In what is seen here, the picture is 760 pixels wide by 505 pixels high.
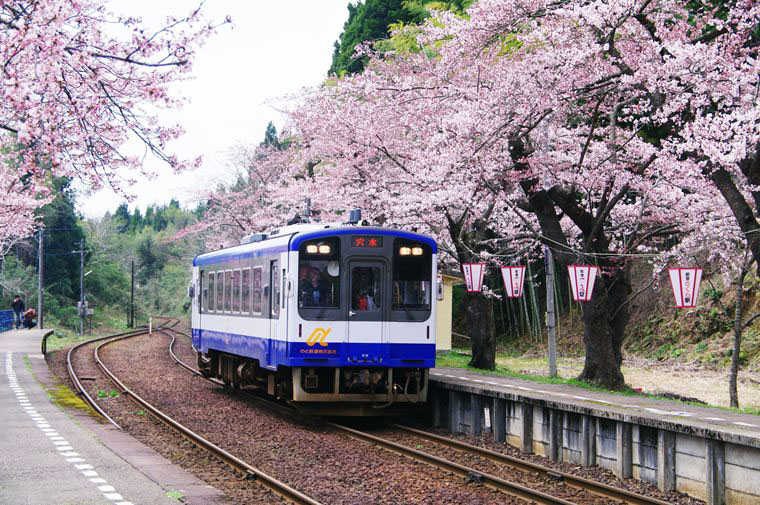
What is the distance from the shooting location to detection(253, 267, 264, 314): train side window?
14102 mm

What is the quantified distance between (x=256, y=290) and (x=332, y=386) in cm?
240

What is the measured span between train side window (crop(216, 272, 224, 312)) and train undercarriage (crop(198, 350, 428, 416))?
3.64m

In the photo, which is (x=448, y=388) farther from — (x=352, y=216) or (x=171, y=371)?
(x=171, y=371)

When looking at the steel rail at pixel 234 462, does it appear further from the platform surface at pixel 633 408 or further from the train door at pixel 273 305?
the platform surface at pixel 633 408

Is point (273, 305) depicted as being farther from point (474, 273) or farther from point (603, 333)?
point (603, 333)

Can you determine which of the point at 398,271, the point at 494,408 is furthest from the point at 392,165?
the point at 494,408

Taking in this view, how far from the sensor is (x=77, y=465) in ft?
30.1

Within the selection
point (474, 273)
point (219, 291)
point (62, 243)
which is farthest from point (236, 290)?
point (62, 243)

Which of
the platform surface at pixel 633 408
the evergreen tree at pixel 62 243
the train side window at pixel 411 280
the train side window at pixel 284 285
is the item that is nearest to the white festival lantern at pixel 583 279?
the platform surface at pixel 633 408

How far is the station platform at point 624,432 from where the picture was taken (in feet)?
26.3

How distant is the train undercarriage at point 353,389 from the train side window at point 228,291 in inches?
117

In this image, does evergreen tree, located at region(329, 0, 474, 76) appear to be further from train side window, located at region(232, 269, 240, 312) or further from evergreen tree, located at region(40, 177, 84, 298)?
train side window, located at region(232, 269, 240, 312)

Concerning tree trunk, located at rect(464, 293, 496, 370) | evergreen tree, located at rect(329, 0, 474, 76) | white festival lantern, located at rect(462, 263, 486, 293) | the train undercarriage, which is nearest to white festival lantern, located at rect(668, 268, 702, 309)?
the train undercarriage

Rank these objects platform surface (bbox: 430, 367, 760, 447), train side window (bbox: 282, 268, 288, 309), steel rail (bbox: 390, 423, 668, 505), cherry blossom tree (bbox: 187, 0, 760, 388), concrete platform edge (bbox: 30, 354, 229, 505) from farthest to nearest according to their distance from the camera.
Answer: train side window (bbox: 282, 268, 288, 309)
cherry blossom tree (bbox: 187, 0, 760, 388)
platform surface (bbox: 430, 367, 760, 447)
concrete platform edge (bbox: 30, 354, 229, 505)
steel rail (bbox: 390, 423, 668, 505)
